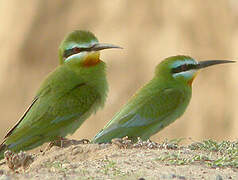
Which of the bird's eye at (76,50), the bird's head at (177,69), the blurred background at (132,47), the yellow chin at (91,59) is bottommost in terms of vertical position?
the blurred background at (132,47)

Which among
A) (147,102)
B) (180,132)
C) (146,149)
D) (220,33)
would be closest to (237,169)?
(146,149)

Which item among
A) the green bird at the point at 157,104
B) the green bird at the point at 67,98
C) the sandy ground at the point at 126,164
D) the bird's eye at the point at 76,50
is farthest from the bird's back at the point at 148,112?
the bird's eye at the point at 76,50

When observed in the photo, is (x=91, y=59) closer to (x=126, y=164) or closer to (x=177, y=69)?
(x=177, y=69)

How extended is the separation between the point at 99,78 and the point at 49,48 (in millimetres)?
10993

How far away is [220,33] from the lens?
14.4 metres

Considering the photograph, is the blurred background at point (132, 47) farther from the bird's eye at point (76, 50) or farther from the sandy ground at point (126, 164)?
the sandy ground at point (126, 164)

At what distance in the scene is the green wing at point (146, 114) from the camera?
451 cm

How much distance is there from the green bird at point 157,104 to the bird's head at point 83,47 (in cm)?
41

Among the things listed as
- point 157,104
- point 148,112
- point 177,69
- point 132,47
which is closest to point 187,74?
point 177,69

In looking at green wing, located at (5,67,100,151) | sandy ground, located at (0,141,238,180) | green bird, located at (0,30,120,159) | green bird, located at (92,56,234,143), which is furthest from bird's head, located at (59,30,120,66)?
sandy ground, located at (0,141,238,180)

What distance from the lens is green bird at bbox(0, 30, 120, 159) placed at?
451 centimetres

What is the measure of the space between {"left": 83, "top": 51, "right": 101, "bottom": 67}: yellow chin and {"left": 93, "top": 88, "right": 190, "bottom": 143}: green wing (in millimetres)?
388

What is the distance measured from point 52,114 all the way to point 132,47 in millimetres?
10225

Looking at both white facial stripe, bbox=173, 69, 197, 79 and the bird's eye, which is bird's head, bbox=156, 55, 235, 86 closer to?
white facial stripe, bbox=173, 69, 197, 79
